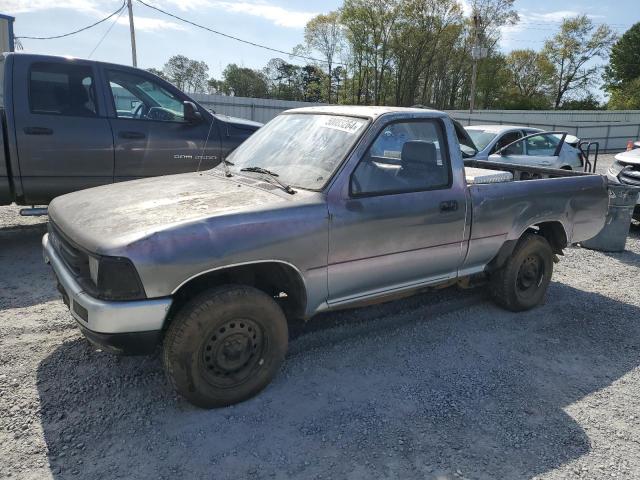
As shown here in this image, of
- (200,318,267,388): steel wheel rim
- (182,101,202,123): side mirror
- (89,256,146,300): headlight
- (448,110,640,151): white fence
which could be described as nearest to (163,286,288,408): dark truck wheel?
(200,318,267,388): steel wheel rim

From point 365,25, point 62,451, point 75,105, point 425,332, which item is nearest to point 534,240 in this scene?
point 425,332

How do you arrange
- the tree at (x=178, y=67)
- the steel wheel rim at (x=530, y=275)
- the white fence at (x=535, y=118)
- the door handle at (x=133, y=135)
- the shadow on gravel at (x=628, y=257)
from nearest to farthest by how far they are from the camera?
the steel wheel rim at (x=530, y=275)
the door handle at (x=133, y=135)
the shadow on gravel at (x=628, y=257)
the white fence at (x=535, y=118)
the tree at (x=178, y=67)

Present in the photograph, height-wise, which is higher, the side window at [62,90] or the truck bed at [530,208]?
the side window at [62,90]

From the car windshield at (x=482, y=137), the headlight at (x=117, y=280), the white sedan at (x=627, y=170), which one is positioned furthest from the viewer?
the car windshield at (x=482, y=137)

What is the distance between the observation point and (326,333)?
4094 millimetres

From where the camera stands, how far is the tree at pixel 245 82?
49844 millimetres

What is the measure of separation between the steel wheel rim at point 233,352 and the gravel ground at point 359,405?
226mm

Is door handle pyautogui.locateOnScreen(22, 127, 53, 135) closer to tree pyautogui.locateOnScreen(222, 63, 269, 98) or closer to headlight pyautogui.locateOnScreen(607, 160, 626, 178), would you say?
headlight pyautogui.locateOnScreen(607, 160, 626, 178)

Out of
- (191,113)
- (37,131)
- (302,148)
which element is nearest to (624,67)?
(191,113)

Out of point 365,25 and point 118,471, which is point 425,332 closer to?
point 118,471

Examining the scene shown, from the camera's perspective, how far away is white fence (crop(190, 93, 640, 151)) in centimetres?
2020

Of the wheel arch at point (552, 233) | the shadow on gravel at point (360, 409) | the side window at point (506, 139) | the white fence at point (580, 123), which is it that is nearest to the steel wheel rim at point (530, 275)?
the wheel arch at point (552, 233)

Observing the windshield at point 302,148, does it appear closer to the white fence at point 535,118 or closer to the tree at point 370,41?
the white fence at point 535,118

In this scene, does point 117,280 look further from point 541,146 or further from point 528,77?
point 528,77
